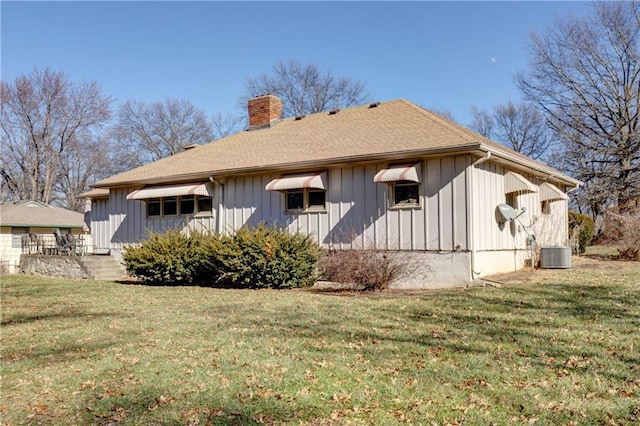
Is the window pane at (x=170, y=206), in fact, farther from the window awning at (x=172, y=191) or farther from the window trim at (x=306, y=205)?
the window trim at (x=306, y=205)

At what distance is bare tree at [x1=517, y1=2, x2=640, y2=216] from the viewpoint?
1161 inches

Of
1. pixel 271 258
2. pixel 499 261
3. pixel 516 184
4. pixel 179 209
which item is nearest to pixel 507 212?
pixel 516 184

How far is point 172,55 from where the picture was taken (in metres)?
20.8

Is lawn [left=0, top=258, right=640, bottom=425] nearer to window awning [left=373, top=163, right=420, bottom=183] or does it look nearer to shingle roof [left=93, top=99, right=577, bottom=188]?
window awning [left=373, top=163, right=420, bottom=183]

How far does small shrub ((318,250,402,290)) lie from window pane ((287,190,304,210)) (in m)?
3.23

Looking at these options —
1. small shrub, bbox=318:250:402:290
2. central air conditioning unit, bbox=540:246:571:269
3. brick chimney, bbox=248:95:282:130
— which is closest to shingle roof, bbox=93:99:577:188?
brick chimney, bbox=248:95:282:130

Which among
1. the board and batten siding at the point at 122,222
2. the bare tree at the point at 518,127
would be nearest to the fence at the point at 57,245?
the board and batten siding at the point at 122,222

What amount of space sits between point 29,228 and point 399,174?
72.4 ft

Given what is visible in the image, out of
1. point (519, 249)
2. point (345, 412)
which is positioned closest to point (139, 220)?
point (519, 249)

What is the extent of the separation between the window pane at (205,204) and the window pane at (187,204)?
0.38 m

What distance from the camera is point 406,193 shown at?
1260cm

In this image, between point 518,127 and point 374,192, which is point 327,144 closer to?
point 374,192

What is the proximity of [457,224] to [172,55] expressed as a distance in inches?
596

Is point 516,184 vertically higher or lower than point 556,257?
higher
